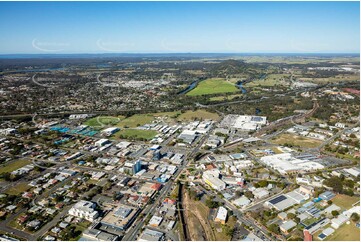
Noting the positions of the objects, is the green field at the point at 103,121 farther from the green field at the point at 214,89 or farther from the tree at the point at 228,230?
the tree at the point at 228,230

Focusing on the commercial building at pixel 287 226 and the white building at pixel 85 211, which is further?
the white building at pixel 85 211

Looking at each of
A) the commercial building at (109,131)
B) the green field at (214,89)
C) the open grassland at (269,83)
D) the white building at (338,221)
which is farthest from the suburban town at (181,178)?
the open grassland at (269,83)

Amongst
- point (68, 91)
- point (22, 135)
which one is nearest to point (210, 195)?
point (22, 135)

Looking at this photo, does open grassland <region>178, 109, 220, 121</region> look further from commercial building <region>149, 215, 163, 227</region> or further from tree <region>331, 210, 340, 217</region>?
commercial building <region>149, 215, 163, 227</region>

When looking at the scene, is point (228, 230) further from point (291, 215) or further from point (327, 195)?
point (327, 195)

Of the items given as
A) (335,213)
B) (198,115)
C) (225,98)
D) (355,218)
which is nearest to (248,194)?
(335,213)

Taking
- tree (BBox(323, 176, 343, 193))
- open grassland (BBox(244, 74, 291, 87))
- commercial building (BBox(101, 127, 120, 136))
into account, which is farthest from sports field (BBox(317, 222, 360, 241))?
open grassland (BBox(244, 74, 291, 87))
